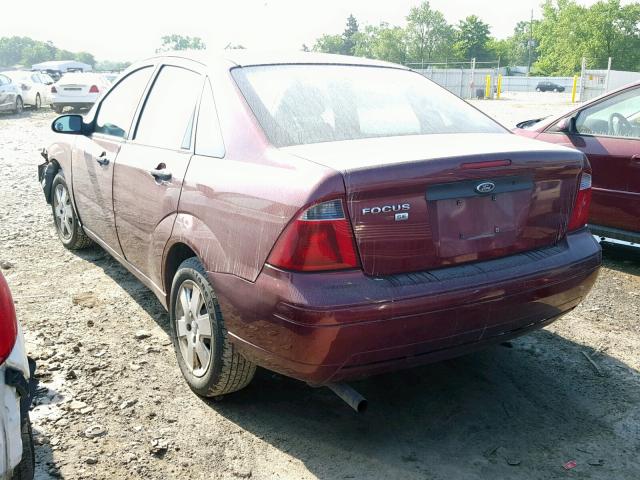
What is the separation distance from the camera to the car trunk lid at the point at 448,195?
2.67 m

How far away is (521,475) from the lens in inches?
109

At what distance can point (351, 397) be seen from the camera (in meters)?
2.80

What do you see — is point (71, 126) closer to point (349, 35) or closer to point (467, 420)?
point (467, 420)

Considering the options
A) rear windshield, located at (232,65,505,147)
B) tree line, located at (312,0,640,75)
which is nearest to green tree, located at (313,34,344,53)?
tree line, located at (312,0,640,75)

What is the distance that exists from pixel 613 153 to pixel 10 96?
72.9 ft

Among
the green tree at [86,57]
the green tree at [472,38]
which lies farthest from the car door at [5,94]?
the green tree at [86,57]

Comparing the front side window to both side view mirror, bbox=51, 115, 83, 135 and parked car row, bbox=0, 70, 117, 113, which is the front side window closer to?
side view mirror, bbox=51, 115, 83, 135

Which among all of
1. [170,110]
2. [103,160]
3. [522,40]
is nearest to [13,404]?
[170,110]

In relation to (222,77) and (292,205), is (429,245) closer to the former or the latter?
(292,205)

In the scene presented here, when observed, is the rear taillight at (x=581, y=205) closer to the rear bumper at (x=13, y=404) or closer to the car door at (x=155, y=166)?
the car door at (x=155, y=166)

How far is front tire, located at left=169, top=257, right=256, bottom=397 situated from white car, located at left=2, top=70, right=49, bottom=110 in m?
23.9

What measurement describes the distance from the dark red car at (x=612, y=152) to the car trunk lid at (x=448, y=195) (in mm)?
2426

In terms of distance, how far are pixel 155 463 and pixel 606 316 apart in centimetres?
313

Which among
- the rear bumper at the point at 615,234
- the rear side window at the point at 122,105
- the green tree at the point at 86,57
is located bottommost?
the green tree at the point at 86,57
